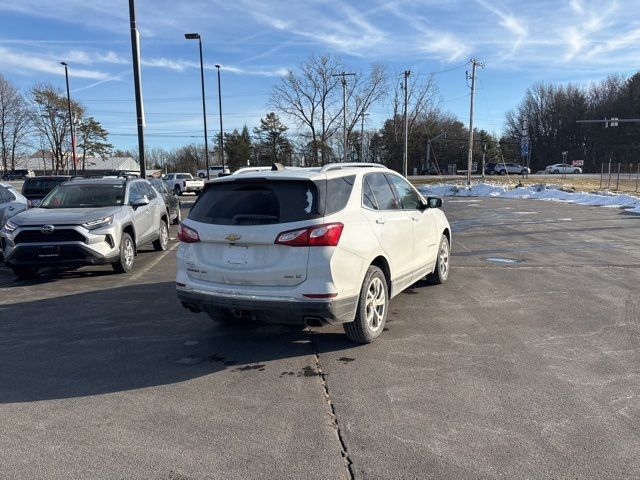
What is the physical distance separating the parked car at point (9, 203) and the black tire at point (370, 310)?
8.70m

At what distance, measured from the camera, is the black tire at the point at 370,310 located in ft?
15.9

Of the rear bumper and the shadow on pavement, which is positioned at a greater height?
the rear bumper

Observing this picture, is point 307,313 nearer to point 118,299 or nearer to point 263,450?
point 263,450

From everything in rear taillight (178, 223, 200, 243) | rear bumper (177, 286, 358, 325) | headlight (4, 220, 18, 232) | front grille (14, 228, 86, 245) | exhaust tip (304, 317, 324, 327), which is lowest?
exhaust tip (304, 317, 324, 327)

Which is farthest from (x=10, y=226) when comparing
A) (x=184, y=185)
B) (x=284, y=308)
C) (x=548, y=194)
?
(x=184, y=185)

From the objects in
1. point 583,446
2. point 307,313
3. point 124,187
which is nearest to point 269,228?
point 307,313

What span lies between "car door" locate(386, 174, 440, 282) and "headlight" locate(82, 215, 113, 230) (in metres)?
4.98

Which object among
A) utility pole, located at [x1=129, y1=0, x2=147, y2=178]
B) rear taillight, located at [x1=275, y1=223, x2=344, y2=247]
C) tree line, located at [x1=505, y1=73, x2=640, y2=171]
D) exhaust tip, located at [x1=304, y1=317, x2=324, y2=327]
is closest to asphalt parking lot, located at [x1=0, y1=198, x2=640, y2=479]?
exhaust tip, located at [x1=304, y1=317, x2=324, y2=327]

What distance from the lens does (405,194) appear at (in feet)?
20.9

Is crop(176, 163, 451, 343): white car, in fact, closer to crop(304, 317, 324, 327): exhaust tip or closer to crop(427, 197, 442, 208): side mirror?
crop(304, 317, 324, 327): exhaust tip

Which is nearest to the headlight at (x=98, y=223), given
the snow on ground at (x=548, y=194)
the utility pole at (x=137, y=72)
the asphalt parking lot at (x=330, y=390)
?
the asphalt parking lot at (x=330, y=390)

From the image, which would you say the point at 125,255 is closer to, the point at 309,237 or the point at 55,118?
the point at 309,237

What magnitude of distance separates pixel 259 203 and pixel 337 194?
29.2 inches

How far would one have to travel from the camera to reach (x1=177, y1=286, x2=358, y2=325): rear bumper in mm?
4391
